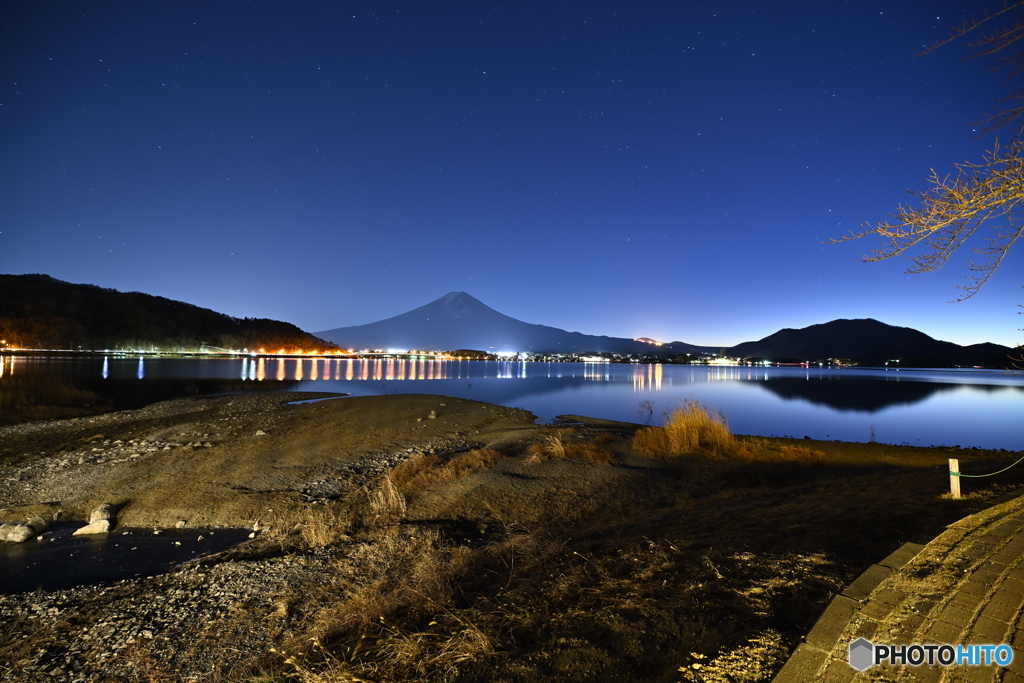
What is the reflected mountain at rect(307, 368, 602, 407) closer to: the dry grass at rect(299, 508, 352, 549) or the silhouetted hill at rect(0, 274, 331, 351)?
the dry grass at rect(299, 508, 352, 549)

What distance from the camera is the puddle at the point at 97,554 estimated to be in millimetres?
5812

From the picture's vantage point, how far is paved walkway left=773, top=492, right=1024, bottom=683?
2.51 metres

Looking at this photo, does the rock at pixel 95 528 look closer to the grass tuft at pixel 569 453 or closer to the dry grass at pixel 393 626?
the dry grass at pixel 393 626

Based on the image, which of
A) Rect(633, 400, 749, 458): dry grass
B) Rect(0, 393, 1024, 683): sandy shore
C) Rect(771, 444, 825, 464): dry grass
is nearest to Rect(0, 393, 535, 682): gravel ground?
Rect(0, 393, 1024, 683): sandy shore

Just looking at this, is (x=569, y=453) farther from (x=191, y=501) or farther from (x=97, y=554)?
(x=97, y=554)

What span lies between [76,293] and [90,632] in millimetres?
170780

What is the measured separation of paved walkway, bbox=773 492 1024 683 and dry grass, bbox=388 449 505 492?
23.3 ft

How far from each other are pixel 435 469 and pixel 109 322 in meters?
149

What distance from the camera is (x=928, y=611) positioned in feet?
9.82

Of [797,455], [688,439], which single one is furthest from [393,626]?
[797,455]

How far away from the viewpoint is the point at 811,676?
8.09 ft

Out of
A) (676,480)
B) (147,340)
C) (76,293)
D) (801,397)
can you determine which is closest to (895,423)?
(801,397)

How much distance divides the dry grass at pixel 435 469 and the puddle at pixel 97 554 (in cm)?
290

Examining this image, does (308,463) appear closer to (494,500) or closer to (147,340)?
(494,500)
